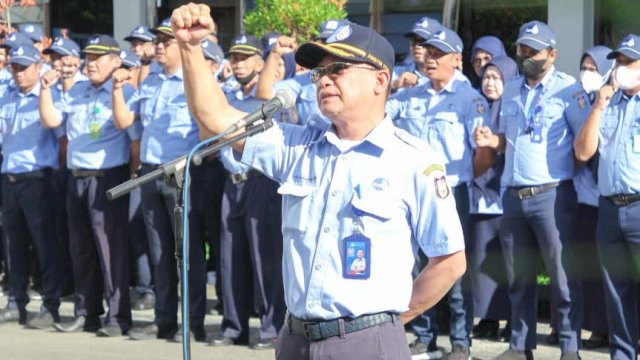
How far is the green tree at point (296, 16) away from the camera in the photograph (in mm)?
10016

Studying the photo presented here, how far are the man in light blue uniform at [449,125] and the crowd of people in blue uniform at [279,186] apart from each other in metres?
0.01

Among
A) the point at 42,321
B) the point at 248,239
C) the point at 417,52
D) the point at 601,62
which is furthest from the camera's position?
the point at 42,321

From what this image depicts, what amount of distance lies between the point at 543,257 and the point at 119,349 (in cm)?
318

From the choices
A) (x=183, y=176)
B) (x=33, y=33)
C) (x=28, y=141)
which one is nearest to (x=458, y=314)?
(x=28, y=141)

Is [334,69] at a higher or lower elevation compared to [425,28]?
lower

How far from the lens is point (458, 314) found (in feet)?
26.5

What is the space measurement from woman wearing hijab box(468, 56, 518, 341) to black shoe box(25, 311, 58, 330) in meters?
3.52

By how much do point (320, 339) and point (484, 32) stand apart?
8758 millimetres

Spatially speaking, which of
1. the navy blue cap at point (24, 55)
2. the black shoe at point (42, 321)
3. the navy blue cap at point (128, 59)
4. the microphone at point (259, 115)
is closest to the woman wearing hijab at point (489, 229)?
the navy blue cap at point (128, 59)

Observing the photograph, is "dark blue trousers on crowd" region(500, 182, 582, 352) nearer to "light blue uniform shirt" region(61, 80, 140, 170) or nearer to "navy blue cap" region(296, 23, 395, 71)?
"light blue uniform shirt" region(61, 80, 140, 170)

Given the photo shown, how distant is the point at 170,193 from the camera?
8836mm

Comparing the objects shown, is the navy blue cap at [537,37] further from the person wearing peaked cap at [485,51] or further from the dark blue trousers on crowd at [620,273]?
the person wearing peaked cap at [485,51]

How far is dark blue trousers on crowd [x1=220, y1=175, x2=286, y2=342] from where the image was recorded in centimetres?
864

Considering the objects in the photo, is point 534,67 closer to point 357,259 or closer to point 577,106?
point 577,106
